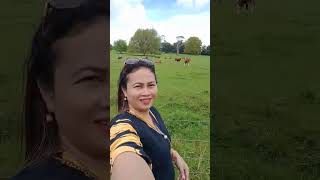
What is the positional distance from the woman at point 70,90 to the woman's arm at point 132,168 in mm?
49

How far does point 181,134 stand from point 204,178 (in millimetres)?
204

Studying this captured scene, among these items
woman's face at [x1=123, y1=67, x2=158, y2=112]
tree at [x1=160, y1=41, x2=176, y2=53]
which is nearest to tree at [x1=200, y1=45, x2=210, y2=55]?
tree at [x1=160, y1=41, x2=176, y2=53]

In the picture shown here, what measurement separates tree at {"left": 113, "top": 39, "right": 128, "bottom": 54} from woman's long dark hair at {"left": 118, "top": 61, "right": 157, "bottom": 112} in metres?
0.07

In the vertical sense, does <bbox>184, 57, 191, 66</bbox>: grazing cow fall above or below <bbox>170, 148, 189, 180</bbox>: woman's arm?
above

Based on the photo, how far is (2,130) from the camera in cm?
233

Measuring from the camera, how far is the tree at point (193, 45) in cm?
170

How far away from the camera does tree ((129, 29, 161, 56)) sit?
5.56ft

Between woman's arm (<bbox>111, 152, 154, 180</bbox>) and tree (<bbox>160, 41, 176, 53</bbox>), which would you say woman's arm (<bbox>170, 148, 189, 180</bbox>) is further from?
tree (<bbox>160, 41, 176, 53</bbox>)

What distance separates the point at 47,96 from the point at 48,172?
31 cm
